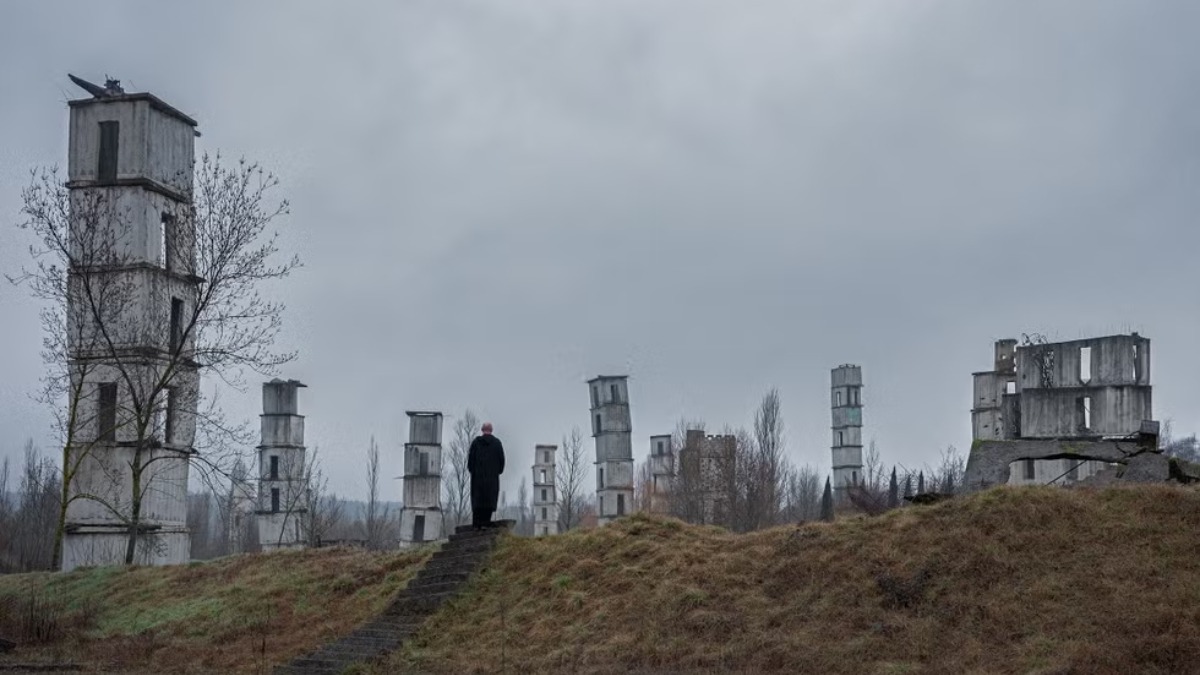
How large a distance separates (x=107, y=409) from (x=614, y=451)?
988 inches

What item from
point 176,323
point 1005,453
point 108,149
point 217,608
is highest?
point 108,149

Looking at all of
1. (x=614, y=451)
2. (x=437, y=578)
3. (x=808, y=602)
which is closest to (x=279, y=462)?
(x=614, y=451)

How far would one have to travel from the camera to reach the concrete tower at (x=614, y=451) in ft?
158

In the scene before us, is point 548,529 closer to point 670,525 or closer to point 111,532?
point 111,532

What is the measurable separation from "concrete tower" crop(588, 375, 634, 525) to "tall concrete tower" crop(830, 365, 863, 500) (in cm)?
1518

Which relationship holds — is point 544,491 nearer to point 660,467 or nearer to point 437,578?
point 660,467

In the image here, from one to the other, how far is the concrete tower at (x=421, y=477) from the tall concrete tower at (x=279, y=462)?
4.23 m

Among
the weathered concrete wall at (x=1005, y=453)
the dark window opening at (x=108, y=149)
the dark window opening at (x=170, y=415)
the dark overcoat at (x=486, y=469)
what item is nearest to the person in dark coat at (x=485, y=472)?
the dark overcoat at (x=486, y=469)

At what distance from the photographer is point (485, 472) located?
18.6 meters

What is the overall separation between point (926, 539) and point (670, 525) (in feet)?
14.2

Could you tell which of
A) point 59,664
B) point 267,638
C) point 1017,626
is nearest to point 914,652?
point 1017,626

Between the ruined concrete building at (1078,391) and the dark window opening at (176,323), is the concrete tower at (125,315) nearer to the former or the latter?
the dark window opening at (176,323)

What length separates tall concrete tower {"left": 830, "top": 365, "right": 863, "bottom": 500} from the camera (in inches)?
2340

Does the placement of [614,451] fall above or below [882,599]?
above
